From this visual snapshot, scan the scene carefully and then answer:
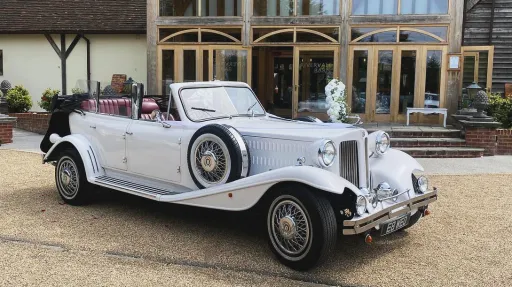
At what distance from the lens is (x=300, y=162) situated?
16.0 feet

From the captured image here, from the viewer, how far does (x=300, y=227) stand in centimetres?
452

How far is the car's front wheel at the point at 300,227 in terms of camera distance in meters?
4.35

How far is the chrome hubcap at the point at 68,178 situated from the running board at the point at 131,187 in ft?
1.48

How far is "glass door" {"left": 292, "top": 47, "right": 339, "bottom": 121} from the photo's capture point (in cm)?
1359

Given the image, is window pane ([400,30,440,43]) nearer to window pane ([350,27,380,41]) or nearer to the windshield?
window pane ([350,27,380,41])

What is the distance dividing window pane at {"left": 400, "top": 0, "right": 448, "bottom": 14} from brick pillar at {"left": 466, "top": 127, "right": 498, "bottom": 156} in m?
3.40

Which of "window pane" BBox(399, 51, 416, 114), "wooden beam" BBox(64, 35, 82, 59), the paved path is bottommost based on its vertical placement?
the paved path

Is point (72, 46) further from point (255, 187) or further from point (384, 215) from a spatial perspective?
point (384, 215)

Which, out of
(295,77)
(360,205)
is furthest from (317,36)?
(360,205)

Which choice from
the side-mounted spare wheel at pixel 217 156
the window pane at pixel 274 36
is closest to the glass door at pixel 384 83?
the window pane at pixel 274 36

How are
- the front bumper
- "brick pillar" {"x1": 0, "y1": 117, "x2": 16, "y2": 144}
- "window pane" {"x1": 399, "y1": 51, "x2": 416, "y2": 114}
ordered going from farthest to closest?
"window pane" {"x1": 399, "y1": 51, "x2": 416, "y2": 114}, "brick pillar" {"x1": 0, "y1": 117, "x2": 16, "y2": 144}, the front bumper

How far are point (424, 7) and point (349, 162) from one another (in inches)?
370

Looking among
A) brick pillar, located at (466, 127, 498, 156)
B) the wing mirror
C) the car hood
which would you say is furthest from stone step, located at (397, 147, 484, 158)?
the wing mirror

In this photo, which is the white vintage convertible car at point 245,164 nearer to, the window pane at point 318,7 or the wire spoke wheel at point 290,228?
the wire spoke wheel at point 290,228
